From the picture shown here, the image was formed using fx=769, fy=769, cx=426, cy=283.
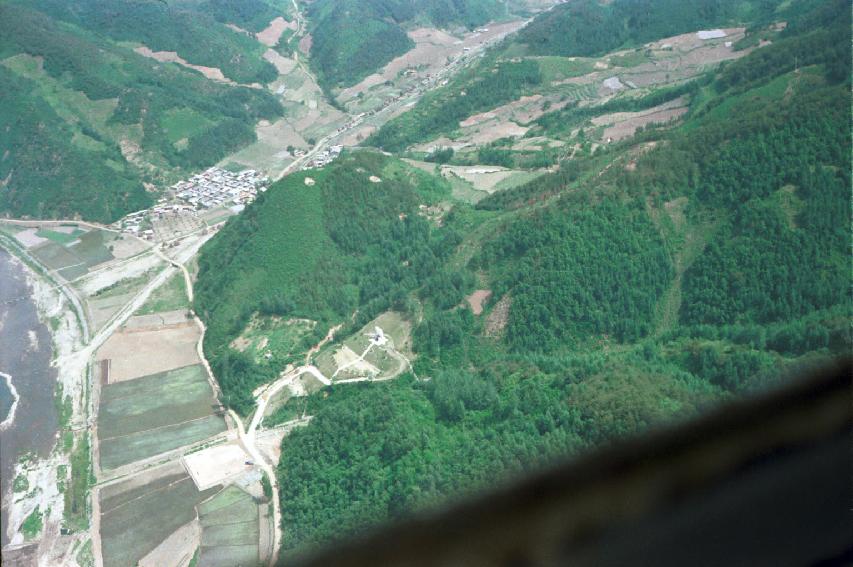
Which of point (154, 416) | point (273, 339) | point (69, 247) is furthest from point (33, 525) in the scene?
point (69, 247)

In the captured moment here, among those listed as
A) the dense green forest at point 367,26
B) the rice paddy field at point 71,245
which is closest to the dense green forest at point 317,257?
the rice paddy field at point 71,245

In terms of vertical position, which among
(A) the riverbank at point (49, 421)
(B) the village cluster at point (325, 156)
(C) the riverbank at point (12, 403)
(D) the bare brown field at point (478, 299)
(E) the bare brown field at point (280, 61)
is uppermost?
(E) the bare brown field at point (280, 61)

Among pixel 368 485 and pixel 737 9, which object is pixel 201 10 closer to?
pixel 737 9

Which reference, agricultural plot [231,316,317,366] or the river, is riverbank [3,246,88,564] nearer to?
the river

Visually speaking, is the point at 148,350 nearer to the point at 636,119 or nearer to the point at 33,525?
the point at 33,525

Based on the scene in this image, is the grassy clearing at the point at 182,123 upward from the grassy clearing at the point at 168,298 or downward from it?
upward

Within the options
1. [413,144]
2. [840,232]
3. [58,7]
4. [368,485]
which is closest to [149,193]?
[413,144]

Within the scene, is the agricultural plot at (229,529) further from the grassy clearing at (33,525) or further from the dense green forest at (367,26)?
the dense green forest at (367,26)
